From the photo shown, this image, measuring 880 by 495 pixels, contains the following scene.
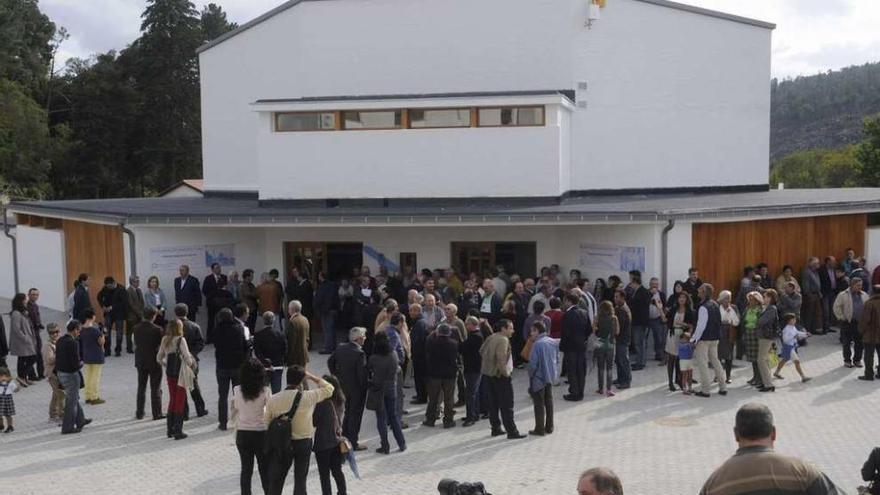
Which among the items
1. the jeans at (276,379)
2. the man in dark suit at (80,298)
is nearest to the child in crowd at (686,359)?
the jeans at (276,379)

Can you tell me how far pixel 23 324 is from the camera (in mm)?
13906

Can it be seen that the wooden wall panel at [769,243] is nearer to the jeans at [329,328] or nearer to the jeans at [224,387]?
the jeans at [329,328]

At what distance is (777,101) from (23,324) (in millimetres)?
109008

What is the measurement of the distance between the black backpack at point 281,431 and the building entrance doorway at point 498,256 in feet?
39.1

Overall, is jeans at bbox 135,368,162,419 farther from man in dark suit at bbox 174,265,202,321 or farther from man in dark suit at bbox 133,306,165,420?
man in dark suit at bbox 174,265,202,321

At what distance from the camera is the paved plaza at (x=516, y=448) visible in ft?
31.5

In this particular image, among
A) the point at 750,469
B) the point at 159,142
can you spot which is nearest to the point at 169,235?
the point at 750,469

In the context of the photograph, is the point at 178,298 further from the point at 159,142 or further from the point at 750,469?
the point at 159,142

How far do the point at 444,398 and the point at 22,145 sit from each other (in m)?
42.4

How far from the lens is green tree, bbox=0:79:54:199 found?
45750 millimetres

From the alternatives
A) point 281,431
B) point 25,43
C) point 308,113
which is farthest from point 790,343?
point 25,43

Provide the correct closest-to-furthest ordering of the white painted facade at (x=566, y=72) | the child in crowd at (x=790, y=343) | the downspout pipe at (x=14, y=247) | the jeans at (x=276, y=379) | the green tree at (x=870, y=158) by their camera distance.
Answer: the jeans at (x=276, y=379), the child in crowd at (x=790, y=343), the white painted facade at (x=566, y=72), the downspout pipe at (x=14, y=247), the green tree at (x=870, y=158)

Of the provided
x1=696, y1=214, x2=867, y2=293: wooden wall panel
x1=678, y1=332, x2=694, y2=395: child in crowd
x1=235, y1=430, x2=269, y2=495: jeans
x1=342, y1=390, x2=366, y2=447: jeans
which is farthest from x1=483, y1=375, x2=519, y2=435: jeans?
x1=696, y1=214, x2=867, y2=293: wooden wall panel

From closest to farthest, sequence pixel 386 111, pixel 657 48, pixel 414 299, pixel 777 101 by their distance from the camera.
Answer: pixel 414 299, pixel 386 111, pixel 657 48, pixel 777 101
